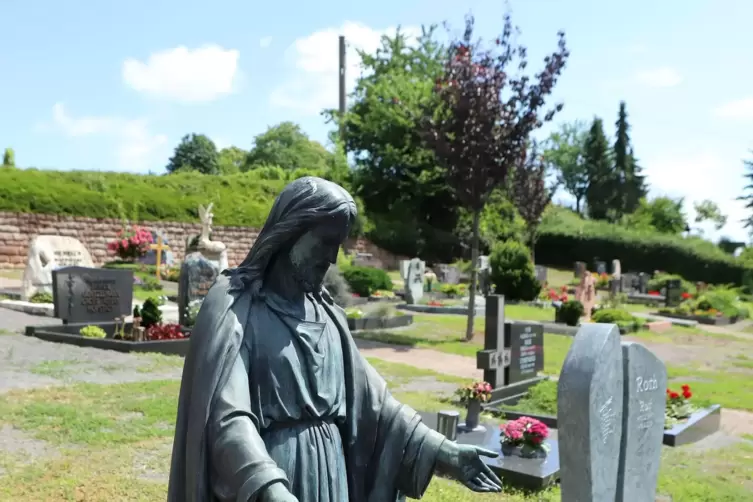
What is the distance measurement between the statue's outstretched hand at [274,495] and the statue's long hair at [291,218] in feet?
2.40

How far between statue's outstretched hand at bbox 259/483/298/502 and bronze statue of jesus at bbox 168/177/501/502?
0.02 m

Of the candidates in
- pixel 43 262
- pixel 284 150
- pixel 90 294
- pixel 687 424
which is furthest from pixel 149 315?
pixel 284 150

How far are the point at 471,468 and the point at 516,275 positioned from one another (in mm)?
24029

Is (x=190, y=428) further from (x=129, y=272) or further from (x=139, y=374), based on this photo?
(x=129, y=272)

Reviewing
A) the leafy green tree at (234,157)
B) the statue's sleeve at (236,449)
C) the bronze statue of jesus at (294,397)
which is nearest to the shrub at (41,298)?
the bronze statue of jesus at (294,397)

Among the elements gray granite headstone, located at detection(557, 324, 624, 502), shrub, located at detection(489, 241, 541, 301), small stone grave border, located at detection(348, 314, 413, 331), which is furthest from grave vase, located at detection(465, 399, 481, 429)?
shrub, located at detection(489, 241, 541, 301)

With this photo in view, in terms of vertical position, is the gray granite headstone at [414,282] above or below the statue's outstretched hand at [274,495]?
A: below

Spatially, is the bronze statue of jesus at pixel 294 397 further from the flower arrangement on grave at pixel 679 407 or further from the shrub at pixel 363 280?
the shrub at pixel 363 280

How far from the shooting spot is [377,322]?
17.6 metres

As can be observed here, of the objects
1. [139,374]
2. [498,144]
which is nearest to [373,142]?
[498,144]

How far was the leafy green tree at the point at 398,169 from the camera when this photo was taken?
4031cm

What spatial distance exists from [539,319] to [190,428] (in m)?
19.6

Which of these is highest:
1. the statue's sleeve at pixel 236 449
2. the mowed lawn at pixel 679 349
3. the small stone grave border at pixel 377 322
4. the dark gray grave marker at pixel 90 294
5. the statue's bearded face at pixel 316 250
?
the statue's bearded face at pixel 316 250

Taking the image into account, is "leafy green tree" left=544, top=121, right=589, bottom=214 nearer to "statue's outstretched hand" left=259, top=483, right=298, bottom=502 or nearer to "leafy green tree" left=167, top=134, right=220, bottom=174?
"leafy green tree" left=167, top=134, right=220, bottom=174
